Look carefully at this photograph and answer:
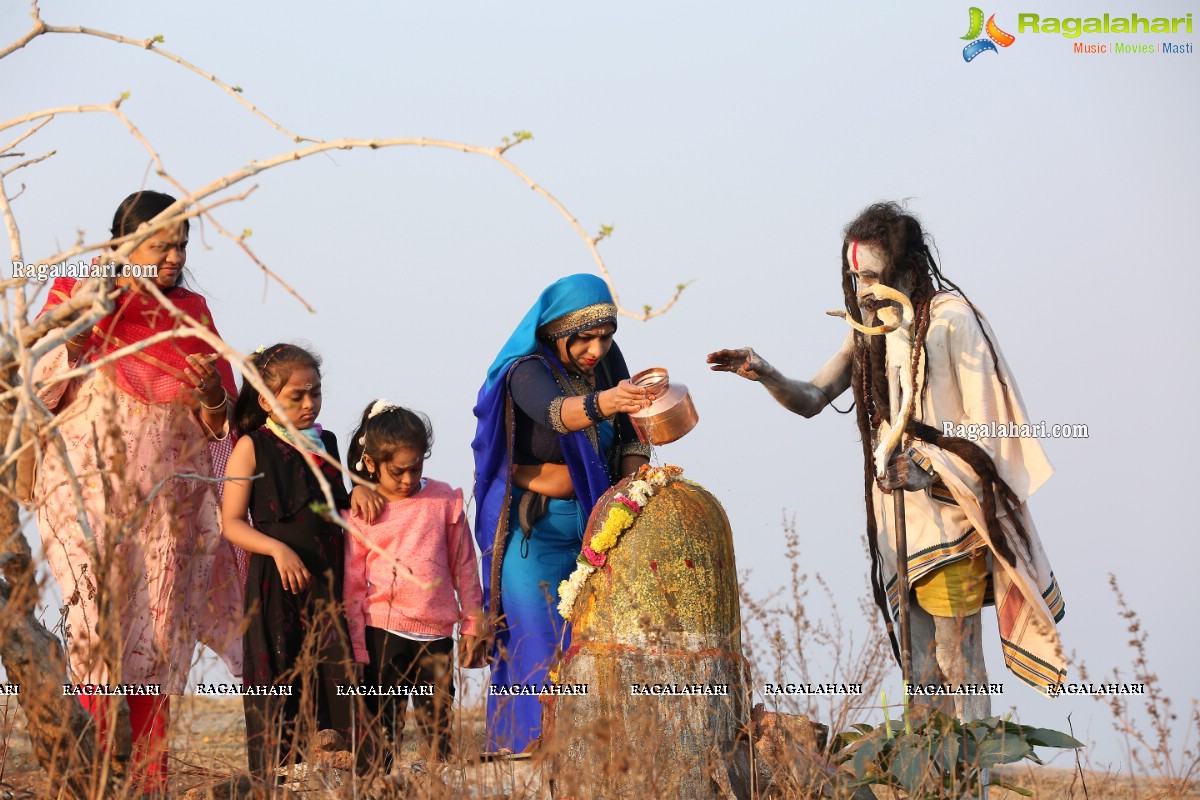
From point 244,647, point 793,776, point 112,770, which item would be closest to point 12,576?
point 112,770

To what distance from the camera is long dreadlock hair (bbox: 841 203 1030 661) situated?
5.16 meters

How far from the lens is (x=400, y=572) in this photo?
5066 mm

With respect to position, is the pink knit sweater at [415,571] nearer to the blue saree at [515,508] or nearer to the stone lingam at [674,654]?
the blue saree at [515,508]

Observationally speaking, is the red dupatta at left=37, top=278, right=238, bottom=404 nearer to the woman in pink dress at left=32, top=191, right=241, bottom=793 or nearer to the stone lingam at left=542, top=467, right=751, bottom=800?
the woman in pink dress at left=32, top=191, right=241, bottom=793

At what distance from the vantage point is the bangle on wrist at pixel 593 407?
487 centimetres

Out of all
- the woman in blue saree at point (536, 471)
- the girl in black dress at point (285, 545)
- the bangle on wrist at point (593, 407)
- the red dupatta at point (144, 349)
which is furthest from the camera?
the woman in blue saree at point (536, 471)

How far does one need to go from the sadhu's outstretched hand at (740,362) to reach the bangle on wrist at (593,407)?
2.04 ft

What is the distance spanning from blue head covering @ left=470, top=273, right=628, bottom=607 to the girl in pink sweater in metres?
0.11

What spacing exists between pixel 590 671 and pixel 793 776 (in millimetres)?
688

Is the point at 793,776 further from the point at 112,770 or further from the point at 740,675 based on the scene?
the point at 112,770

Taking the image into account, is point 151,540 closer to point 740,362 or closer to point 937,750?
point 740,362

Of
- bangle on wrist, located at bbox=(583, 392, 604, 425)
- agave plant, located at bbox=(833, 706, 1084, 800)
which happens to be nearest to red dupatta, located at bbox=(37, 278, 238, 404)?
bangle on wrist, located at bbox=(583, 392, 604, 425)

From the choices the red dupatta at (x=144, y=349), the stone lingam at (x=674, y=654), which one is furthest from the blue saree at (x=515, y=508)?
the red dupatta at (x=144, y=349)

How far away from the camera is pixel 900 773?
4566 mm
